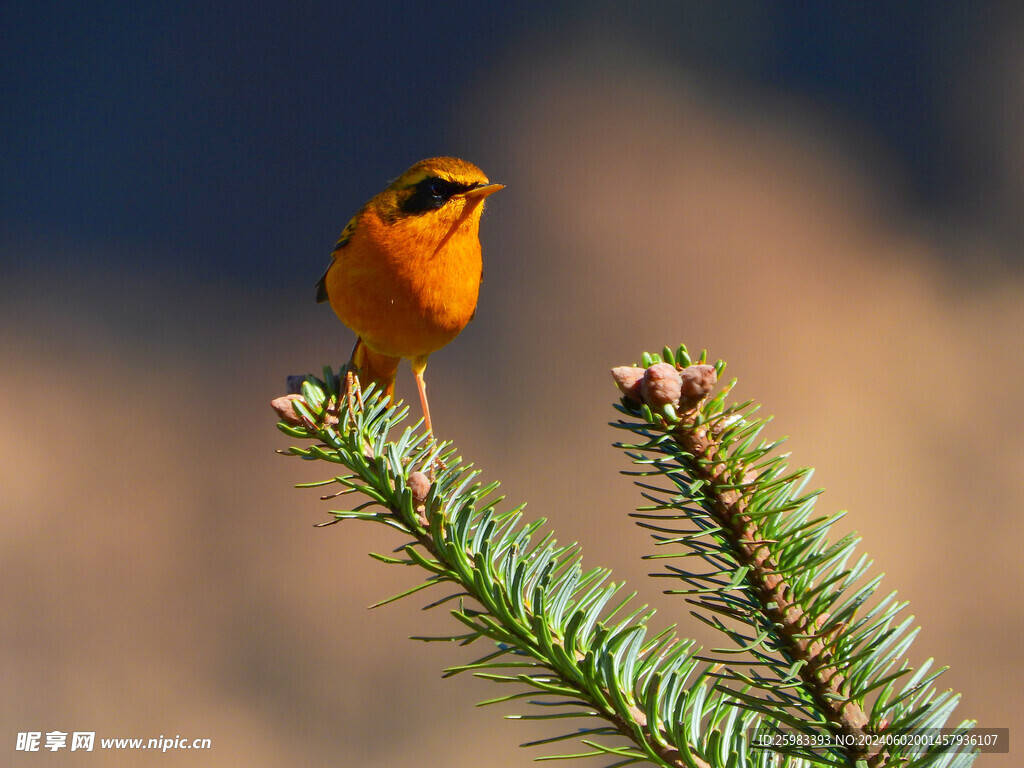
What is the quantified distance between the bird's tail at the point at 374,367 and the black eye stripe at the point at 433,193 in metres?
0.36

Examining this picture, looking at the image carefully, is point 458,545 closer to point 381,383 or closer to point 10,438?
point 381,383

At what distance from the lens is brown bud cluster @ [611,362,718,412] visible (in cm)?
71

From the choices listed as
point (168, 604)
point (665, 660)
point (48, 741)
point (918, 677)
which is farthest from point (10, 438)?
point (918, 677)

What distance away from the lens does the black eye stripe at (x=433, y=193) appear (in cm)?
196

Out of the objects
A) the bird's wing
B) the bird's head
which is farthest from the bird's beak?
the bird's wing

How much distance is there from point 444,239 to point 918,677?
1408 millimetres

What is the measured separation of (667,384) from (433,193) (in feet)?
4.49

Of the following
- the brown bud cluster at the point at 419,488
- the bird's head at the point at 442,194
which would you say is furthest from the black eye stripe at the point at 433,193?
the brown bud cluster at the point at 419,488

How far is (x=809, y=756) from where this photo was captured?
702mm

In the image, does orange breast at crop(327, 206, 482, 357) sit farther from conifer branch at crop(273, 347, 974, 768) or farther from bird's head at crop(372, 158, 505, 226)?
Answer: conifer branch at crop(273, 347, 974, 768)

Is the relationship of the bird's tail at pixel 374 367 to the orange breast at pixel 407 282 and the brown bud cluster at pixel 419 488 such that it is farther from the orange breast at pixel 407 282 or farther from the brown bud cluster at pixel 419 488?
the brown bud cluster at pixel 419 488

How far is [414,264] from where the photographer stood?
6.03 ft

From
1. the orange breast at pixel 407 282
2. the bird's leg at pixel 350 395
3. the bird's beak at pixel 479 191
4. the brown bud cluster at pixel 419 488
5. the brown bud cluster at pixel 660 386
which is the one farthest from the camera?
the bird's beak at pixel 479 191

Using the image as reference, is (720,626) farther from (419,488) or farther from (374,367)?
(374,367)
